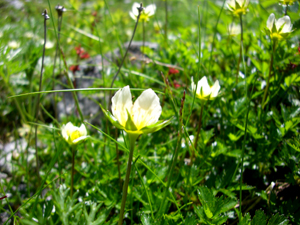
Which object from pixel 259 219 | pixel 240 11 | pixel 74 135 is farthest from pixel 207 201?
pixel 240 11

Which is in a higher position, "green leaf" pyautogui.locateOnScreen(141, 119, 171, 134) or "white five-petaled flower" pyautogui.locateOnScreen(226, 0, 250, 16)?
"white five-petaled flower" pyautogui.locateOnScreen(226, 0, 250, 16)

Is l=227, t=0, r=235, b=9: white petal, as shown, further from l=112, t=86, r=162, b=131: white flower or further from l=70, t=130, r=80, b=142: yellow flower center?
l=70, t=130, r=80, b=142: yellow flower center

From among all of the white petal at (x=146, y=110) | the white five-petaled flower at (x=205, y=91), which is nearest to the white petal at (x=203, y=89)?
the white five-petaled flower at (x=205, y=91)

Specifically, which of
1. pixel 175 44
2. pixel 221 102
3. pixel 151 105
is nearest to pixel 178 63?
pixel 175 44

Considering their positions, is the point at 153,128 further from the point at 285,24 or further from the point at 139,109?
the point at 285,24

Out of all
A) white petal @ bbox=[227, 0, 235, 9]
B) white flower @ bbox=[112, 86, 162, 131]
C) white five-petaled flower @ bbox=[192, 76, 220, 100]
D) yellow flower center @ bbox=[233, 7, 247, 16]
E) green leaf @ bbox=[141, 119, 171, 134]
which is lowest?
white five-petaled flower @ bbox=[192, 76, 220, 100]

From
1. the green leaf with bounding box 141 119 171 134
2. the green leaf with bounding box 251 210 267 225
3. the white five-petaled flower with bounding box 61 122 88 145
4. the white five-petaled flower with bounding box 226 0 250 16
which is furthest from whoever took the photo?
the white five-petaled flower with bounding box 226 0 250 16

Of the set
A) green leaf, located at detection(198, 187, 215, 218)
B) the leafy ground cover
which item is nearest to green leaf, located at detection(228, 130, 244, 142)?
the leafy ground cover

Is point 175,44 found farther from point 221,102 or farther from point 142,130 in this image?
point 142,130
